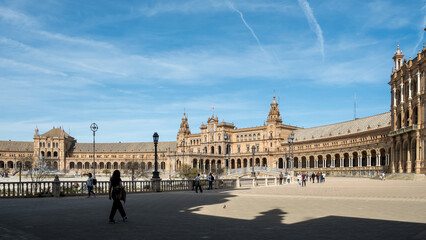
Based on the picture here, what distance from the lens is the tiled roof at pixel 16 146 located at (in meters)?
169

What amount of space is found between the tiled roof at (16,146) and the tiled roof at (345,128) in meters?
111

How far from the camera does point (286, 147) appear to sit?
126688 millimetres

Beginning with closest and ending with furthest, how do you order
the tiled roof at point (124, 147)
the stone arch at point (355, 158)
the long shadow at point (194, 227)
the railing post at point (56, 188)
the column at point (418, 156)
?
the long shadow at point (194, 227), the railing post at point (56, 188), the column at point (418, 156), the stone arch at point (355, 158), the tiled roof at point (124, 147)

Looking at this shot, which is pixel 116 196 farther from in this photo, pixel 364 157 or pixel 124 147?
pixel 124 147

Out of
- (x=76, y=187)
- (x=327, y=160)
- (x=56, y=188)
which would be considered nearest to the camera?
(x=56, y=188)

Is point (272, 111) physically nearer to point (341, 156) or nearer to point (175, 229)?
point (341, 156)

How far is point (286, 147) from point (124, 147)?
75.3 meters

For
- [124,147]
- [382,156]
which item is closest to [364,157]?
[382,156]

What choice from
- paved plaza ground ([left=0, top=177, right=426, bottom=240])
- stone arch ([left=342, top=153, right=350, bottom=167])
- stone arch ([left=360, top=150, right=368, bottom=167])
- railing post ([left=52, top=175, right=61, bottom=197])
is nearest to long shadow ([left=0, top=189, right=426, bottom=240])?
paved plaza ground ([left=0, top=177, right=426, bottom=240])

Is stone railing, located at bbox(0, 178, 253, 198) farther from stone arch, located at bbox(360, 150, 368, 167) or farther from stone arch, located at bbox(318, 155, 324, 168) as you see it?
stone arch, located at bbox(318, 155, 324, 168)

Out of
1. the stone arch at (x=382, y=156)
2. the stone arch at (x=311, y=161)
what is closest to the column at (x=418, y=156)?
the stone arch at (x=382, y=156)

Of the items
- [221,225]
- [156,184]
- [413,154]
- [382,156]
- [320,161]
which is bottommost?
[320,161]

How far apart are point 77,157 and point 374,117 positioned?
389 feet

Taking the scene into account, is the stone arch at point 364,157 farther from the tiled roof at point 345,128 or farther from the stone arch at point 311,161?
the stone arch at point 311,161
